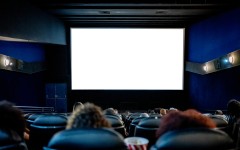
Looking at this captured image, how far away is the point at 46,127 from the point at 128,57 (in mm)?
8853

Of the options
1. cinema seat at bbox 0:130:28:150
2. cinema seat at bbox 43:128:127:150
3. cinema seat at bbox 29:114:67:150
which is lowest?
cinema seat at bbox 29:114:67:150

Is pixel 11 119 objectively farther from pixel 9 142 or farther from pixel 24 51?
pixel 24 51

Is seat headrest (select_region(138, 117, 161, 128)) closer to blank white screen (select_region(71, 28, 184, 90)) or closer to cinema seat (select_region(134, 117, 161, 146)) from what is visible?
cinema seat (select_region(134, 117, 161, 146))

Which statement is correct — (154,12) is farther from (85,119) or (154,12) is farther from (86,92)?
(85,119)

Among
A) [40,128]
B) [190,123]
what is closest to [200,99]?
[40,128]

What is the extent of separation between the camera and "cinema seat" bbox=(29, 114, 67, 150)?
120 inches

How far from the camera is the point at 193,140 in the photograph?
4.84 feet

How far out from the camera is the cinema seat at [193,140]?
147cm

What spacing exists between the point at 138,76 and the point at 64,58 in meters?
3.48

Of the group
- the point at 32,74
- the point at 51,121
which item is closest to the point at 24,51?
the point at 32,74

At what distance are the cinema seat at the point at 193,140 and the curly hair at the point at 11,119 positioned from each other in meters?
1.05

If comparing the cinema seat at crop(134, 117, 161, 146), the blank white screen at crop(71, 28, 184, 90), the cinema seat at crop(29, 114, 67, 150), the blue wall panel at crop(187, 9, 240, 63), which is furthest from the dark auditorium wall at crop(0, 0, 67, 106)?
the blue wall panel at crop(187, 9, 240, 63)

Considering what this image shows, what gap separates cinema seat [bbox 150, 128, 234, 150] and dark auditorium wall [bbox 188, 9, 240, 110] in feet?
22.5

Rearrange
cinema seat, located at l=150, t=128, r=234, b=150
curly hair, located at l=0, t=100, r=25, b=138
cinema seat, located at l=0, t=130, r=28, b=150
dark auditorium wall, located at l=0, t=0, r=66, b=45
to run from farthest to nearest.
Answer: dark auditorium wall, located at l=0, t=0, r=66, b=45, curly hair, located at l=0, t=100, r=25, b=138, cinema seat, located at l=0, t=130, r=28, b=150, cinema seat, located at l=150, t=128, r=234, b=150
